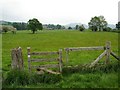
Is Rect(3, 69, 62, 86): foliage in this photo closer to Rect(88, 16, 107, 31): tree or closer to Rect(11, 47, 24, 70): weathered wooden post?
Rect(11, 47, 24, 70): weathered wooden post

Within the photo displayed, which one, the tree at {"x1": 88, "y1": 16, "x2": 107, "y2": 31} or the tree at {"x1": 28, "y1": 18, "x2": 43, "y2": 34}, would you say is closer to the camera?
the tree at {"x1": 28, "y1": 18, "x2": 43, "y2": 34}

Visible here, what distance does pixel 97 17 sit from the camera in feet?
527

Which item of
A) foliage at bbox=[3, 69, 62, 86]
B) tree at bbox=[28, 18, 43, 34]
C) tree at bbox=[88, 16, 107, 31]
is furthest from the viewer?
tree at bbox=[88, 16, 107, 31]

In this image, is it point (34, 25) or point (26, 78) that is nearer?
point (26, 78)

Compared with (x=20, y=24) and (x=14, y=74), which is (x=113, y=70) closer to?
(x=14, y=74)

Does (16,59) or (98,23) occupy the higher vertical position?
(98,23)

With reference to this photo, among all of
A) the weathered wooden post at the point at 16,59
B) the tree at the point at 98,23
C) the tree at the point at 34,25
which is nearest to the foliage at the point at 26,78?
the weathered wooden post at the point at 16,59

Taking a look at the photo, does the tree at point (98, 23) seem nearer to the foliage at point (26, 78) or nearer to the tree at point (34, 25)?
the tree at point (34, 25)

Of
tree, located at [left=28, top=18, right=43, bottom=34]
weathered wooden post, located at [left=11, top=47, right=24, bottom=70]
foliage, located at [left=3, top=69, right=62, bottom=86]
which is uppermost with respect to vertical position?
tree, located at [left=28, top=18, right=43, bottom=34]

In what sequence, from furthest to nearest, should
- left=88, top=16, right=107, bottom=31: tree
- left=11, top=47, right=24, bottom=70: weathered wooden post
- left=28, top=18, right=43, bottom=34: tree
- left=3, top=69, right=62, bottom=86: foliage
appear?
left=88, top=16, right=107, bottom=31: tree, left=28, top=18, right=43, bottom=34: tree, left=11, top=47, right=24, bottom=70: weathered wooden post, left=3, top=69, right=62, bottom=86: foliage

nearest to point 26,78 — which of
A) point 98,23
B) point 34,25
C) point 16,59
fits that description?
point 16,59

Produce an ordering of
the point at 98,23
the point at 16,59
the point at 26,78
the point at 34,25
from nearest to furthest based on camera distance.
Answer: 1. the point at 26,78
2. the point at 16,59
3. the point at 34,25
4. the point at 98,23

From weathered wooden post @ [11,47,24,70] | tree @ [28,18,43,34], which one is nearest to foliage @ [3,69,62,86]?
weathered wooden post @ [11,47,24,70]

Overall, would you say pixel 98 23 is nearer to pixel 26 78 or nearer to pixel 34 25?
pixel 34 25
